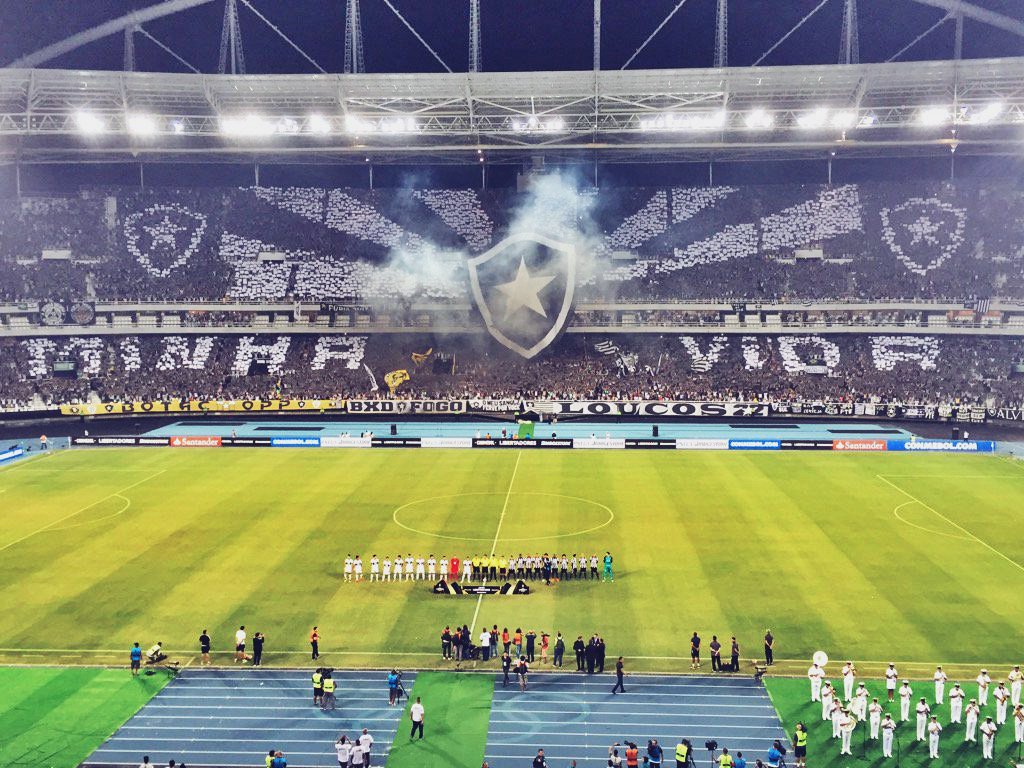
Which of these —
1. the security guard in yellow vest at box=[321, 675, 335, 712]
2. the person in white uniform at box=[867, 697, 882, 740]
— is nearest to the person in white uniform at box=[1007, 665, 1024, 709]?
the person in white uniform at box=[867, 697, 882, 740]

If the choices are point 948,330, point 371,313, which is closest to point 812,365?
point 948,330

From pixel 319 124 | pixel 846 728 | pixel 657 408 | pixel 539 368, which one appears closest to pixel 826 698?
pixel 846 728

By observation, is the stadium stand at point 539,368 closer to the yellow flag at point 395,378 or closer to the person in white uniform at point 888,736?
the yellow flag at point 395,378

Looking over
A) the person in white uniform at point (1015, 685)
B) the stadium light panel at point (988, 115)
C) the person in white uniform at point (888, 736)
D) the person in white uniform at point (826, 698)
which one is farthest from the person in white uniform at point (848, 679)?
the stadium light panel at point (988, 115)

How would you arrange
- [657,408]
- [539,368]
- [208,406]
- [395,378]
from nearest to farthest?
[657,408] < [208,406] < [395,378] < [539,368]

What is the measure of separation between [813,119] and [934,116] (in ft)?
22.4

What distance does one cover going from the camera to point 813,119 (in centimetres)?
5553

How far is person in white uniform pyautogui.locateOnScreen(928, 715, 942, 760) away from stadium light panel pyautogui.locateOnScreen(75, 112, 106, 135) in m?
52.0

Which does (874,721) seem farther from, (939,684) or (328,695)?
(328,695)

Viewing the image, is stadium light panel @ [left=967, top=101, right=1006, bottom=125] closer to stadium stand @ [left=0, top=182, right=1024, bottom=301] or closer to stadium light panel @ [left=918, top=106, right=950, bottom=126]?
stadium light panel @ [left=918, top=106, right=950, bottom=126]

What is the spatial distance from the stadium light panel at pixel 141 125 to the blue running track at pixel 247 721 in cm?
4048

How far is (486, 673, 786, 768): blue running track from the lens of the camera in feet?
63.1

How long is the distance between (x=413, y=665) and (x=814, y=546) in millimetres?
16393

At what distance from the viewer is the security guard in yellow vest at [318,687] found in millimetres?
21134
